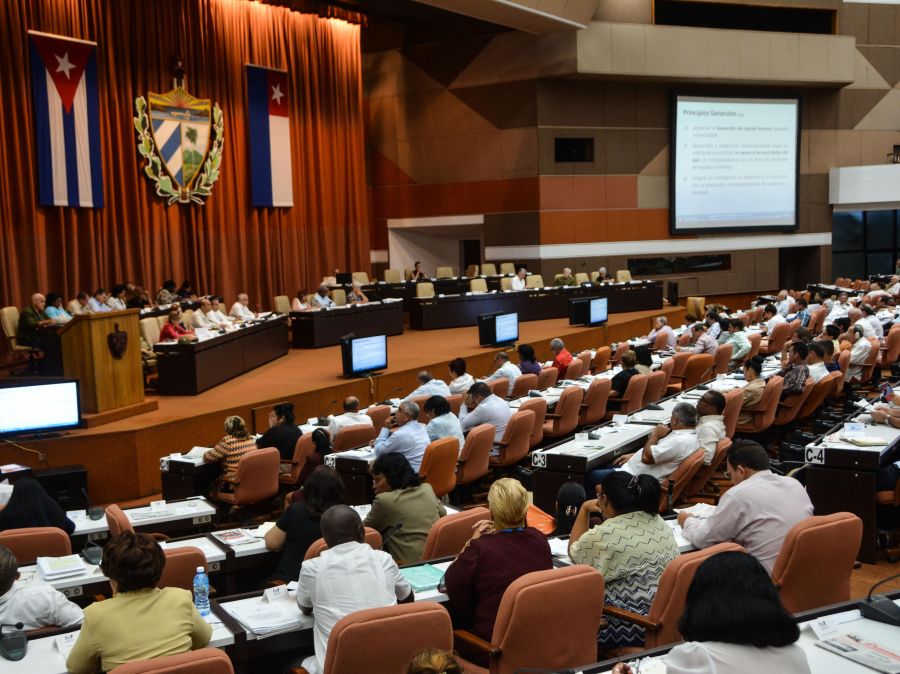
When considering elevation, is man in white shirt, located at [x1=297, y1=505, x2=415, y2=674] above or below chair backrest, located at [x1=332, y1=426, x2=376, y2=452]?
above

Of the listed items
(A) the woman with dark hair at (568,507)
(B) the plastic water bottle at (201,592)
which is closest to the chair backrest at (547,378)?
(A) the woman with dark hair at (568,507)

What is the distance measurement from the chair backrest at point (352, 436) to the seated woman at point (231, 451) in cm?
72

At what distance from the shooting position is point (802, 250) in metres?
24.6

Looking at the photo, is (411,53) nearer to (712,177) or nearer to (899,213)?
(712,177)

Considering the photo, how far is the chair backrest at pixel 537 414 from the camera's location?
8070mm

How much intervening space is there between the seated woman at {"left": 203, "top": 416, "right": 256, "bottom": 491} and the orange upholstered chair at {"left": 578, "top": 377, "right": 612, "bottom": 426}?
10.8 ft

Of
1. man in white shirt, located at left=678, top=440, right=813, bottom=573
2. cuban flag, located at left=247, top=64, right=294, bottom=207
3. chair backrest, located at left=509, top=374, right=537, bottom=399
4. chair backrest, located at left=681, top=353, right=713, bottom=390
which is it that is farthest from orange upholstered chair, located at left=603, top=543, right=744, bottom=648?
cuban flag, located at left=247, top=64, right=294, bottom=207

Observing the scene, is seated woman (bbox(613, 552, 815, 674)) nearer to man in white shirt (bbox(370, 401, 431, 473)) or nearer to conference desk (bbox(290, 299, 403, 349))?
man in white shirt (bbox(370, 401, 431, 473))

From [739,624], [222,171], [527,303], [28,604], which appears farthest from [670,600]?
[222,171]

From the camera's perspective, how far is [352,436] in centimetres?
762

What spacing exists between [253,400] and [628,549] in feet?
22.7

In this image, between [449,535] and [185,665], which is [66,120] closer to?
[449,535]

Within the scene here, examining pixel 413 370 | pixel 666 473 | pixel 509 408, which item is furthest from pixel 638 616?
pixel 413 370

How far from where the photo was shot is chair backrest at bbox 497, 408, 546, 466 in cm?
760
